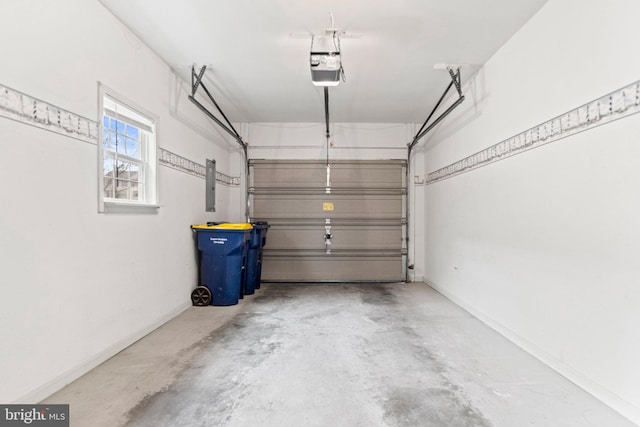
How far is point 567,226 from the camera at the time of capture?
7.27 feet

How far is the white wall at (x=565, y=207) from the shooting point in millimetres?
1795

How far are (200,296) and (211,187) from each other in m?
1.69

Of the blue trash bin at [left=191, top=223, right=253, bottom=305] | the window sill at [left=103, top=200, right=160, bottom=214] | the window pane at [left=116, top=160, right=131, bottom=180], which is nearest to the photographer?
the window sill at [left=103, top=200, right=160, bottom=214]

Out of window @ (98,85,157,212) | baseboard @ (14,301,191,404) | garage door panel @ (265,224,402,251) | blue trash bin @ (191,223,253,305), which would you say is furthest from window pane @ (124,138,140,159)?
garage door panel @ (265,224,402,251)

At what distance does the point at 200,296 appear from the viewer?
391 centimetres

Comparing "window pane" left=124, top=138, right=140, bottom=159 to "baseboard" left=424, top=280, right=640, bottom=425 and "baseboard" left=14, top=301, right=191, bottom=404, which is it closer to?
"baseboard" left=14, top=301, right=191, bottom=404

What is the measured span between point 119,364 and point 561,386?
3.29m

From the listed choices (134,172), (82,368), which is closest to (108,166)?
(134,172)

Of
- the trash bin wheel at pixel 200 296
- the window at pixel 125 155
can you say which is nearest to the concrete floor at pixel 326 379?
the trash bin wheel at pixel 200 296

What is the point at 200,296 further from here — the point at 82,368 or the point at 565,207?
the point at 565,207

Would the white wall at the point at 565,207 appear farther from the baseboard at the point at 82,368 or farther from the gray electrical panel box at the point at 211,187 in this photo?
the gray electrical panel box at the point at 211,187

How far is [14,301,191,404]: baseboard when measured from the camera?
183cm

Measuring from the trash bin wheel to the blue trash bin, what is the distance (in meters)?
0.06

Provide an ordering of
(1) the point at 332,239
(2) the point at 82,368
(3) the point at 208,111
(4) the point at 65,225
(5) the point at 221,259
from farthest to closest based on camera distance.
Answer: (1) the point at 332,239
(3) the point at 208,111
(5) the point at 221,259
(2) the point at 82,368
(4) the point at 65,225
